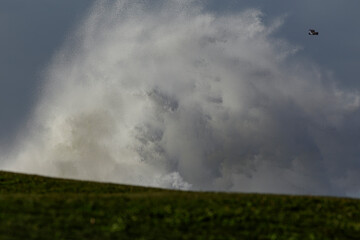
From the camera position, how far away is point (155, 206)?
99.9 ft

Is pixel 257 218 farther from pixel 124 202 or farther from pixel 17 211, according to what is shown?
pixel 17 211

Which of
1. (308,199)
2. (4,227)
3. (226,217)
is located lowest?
(4,227)

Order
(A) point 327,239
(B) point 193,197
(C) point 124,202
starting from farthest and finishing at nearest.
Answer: (B) point 193,197 → (C) point 124,202 → (A) point 327,239

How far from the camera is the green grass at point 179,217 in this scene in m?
25.2

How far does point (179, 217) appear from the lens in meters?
28.4

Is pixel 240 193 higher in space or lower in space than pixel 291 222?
higher

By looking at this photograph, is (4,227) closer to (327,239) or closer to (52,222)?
(52,222)

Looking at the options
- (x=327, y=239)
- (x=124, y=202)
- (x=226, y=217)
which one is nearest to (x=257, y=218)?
(x=226, y=217)

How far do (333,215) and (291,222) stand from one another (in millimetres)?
4128

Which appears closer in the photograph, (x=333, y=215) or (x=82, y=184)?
(x=333, y=215)

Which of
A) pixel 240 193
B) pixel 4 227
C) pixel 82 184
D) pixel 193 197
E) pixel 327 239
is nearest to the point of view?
pixel 4 227

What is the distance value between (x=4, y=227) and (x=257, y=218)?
44.1 feet

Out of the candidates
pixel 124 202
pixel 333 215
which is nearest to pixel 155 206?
pixel 124 202

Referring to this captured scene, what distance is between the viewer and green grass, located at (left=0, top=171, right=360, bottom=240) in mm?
25156
